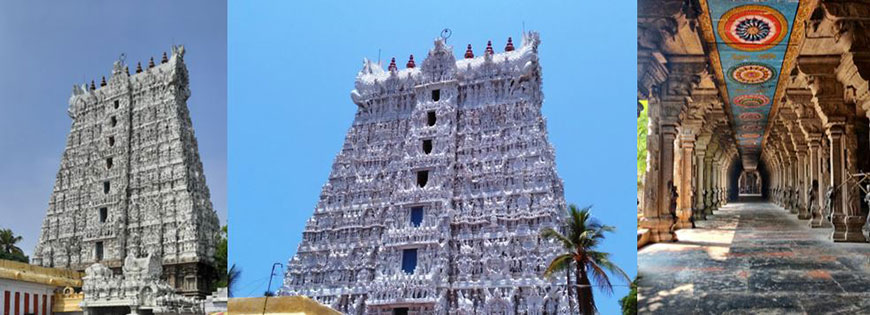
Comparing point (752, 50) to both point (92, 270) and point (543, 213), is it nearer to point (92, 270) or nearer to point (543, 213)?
point (543, 213)

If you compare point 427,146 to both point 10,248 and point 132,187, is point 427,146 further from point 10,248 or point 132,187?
point 10,248

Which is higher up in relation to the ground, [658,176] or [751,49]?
[751,49]

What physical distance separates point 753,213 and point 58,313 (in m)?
8.75

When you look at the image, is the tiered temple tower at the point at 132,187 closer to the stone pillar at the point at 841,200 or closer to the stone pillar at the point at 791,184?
the stone pillar at the point at 791,184

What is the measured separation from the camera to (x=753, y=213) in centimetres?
985

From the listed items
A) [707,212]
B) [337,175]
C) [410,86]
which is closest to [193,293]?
[337,175]

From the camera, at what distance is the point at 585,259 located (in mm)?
12109

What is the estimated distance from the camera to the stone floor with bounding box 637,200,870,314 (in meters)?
6.69

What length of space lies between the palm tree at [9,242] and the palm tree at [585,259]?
24.0 ft

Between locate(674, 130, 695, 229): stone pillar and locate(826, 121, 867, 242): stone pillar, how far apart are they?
1302 mm

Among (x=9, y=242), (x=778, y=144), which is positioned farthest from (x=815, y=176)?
(x=9, y=242)

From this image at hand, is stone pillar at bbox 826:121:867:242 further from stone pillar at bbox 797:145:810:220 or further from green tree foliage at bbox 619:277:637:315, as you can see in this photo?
green tree foliage at bbox 619:277:637:315

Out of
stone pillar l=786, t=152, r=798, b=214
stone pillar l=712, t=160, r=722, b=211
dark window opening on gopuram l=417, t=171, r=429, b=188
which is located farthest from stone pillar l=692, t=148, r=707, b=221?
dark window opening on gopuram l=417, t=171, r=429, b=188

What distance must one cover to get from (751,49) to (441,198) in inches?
289
